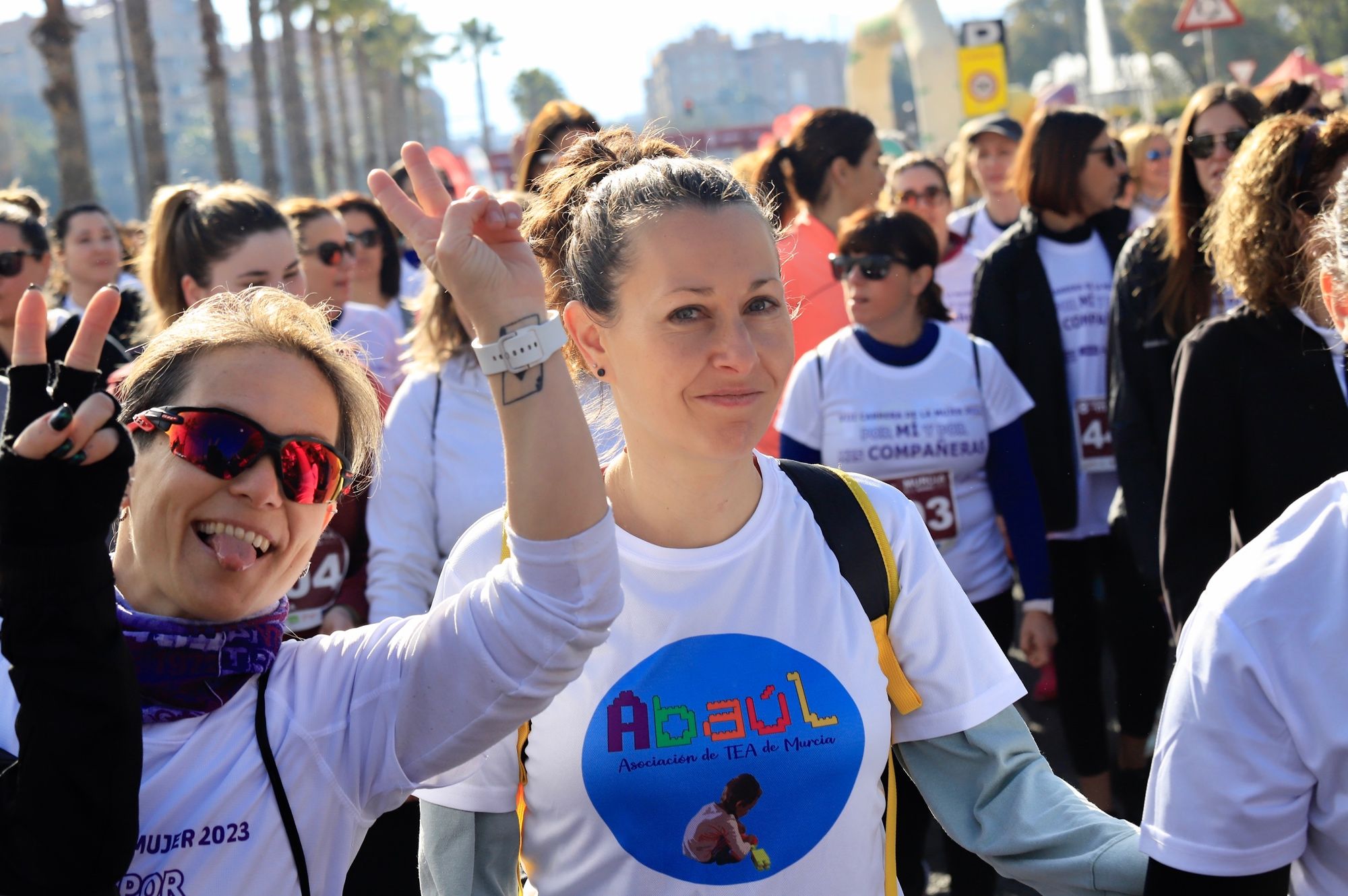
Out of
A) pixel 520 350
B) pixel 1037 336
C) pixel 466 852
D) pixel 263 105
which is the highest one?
pixel 263 105

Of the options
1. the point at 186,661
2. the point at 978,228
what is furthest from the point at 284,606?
the point at 978,228

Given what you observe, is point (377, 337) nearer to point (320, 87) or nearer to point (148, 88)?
point (148, 88)

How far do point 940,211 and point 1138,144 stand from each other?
142 inches

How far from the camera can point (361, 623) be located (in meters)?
3.92

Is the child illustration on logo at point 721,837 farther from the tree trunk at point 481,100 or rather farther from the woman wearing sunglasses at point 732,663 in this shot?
the tree trunk at point 481,100

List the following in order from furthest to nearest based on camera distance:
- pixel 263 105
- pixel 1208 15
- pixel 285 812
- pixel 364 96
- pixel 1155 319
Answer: pixel 364 96
pixel 263 105
pixel 1208 15
pixel 1155 319
pixel 285 812

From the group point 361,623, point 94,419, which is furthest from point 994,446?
point 94,419

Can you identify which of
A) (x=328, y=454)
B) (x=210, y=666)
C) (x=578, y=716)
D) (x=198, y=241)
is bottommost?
(x=578, y=716)

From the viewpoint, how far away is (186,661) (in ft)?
6.09

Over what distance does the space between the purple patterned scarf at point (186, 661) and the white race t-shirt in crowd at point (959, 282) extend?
5219 millimetres

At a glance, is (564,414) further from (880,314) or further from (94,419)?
(880,314)

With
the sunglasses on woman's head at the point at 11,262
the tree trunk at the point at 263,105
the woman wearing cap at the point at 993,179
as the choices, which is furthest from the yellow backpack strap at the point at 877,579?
the tree trunk at the point at 263,105

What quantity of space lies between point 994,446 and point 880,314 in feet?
1.89

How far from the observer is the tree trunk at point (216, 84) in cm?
2147
